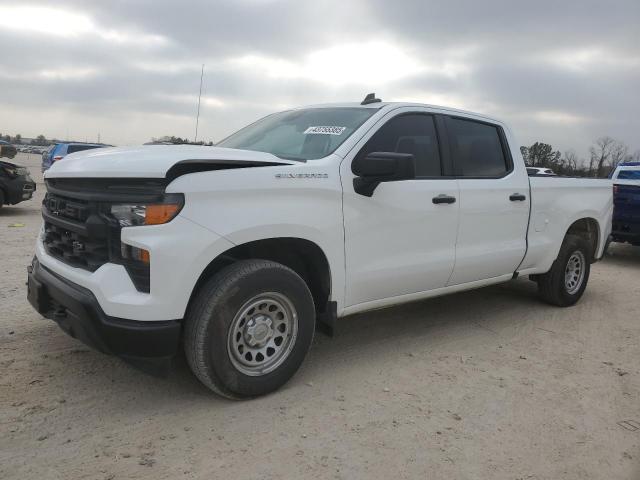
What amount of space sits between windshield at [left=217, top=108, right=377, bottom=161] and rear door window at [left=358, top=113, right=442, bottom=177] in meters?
0.18

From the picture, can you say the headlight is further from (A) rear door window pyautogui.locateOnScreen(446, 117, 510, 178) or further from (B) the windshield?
(A) rear door window pyautogui.locateOnScreen(446, 117, 510, 178)

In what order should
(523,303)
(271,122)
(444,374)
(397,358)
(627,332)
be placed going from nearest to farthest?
(444,374)
(397,358)
(271,122)
(627,332)
(523,303)

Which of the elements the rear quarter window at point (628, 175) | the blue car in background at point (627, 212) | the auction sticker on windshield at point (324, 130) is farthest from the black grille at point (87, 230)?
the rear quarter window at point (628, 175)

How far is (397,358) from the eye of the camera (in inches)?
162

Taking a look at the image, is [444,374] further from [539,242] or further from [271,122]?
[271,122]

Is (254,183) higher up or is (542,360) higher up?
(254,183)

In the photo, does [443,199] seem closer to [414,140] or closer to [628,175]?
[414,140]

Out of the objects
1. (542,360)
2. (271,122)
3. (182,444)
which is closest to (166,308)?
(182,444)

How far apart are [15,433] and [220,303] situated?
1.24 m

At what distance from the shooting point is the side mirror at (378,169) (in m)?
3.42

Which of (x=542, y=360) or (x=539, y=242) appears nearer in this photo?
(x=542, y=360)

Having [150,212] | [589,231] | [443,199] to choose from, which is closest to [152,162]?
[150,212]

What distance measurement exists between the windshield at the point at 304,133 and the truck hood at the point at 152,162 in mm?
518

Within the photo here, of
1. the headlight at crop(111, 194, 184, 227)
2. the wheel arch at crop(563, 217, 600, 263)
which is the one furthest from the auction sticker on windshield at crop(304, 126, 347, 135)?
the wheel arch at crop(563, 217, 600, 263)
